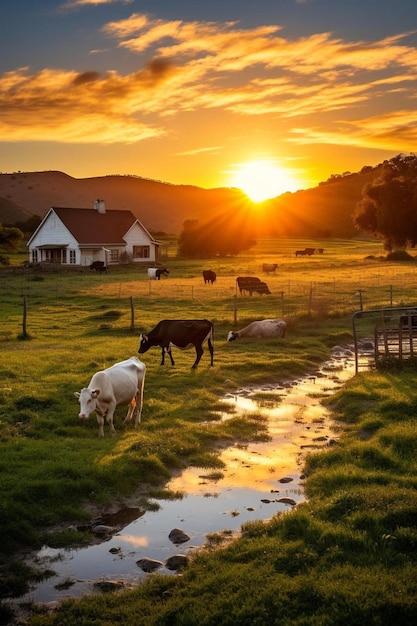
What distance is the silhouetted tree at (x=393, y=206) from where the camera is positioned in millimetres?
70750

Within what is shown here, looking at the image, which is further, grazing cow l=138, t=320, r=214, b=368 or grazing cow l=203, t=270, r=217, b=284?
grazing cow l=203, t=270, r=217, b=284

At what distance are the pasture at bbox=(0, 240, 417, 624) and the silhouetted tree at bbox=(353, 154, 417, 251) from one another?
31154 mm

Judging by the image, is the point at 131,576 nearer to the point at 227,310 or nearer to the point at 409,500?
the point at 409,500

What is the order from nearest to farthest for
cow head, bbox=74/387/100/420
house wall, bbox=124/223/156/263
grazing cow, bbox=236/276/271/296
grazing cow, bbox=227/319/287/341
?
1. cow head, bbox=74/387/100/420
2. grazing cow, bbox=227/319/287/341
3. grazing cow, bbox=236/276/271/296
4. house wall, bbox=124/223/156/263

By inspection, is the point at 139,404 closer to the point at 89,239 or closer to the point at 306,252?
the point at 89,239

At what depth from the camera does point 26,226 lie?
3809 inches

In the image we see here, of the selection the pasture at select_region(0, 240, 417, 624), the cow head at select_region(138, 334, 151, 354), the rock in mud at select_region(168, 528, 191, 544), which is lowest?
the rock in mud at select_region(168, 528, 191, 544)

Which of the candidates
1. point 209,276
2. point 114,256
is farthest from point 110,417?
point 114,256

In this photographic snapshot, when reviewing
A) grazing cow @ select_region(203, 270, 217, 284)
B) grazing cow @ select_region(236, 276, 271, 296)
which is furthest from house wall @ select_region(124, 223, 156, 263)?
grazing cow @ select_region(236, 276, 271, 296)

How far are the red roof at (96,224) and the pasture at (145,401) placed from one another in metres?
26.6

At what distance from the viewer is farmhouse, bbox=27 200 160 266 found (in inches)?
2682

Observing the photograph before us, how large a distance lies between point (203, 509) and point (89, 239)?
194 feet

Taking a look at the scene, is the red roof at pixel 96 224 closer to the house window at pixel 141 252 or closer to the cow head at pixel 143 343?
the house window at pixel 141 252

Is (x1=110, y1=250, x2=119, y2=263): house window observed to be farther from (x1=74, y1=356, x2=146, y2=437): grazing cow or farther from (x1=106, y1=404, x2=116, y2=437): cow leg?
(x1=106, y1=404, x2=116, y2=437): cow leg
